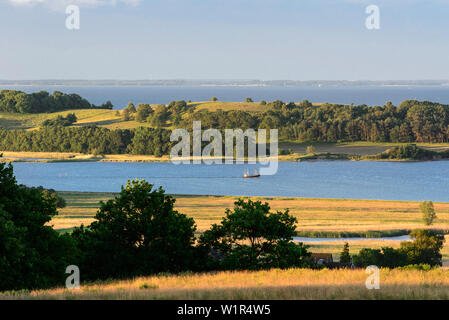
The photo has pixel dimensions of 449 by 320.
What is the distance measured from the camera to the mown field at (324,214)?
4375 cm

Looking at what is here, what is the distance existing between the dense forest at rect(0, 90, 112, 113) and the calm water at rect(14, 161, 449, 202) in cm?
5774

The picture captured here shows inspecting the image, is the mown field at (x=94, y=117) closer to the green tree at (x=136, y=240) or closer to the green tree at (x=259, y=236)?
the green tree at (x=259, y=236)

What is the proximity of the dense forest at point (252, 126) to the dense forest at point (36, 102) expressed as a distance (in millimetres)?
18510

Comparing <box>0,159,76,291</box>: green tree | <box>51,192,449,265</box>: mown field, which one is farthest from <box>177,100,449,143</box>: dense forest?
<box>0,159,76,291</box>: green tree

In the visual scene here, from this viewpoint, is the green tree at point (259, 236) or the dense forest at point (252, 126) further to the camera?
the dense forest at point (252, 126)

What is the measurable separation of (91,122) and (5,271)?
151m

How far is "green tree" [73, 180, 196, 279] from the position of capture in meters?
17.4

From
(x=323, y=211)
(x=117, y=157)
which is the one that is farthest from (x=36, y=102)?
(x=323, y=211)

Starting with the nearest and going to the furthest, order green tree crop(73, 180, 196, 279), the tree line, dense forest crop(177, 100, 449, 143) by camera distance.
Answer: green tree crop(73, 180, 196, 279) < the tree line < dense forest crop(177, 100, 449, 143)

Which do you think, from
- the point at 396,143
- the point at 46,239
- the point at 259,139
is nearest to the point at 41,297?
the point at 46,239

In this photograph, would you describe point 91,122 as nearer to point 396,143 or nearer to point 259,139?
point 259,139

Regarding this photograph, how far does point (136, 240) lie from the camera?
17.9 m

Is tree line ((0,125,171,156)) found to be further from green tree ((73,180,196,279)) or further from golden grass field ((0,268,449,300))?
golden grass field ((0,268,449,300))

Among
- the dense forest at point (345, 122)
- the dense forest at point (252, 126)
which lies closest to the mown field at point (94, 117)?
the dense forest at point (252, 126)
